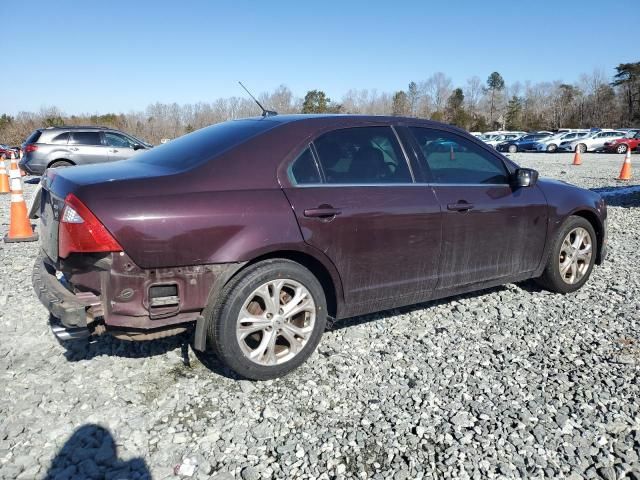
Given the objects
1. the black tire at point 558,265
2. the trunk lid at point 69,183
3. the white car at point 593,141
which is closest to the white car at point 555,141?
the white car at point 593,141

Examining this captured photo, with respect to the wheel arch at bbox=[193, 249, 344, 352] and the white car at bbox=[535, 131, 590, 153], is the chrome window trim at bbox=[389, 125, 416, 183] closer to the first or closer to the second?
the wheel arch at bbox=[193, 249, 344, 352]

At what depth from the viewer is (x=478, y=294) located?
4668 millimetres

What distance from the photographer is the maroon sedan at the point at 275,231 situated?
2.66 meters

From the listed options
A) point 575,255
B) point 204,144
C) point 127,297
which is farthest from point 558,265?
point 127,297

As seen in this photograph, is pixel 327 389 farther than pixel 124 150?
No

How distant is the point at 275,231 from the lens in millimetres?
2916

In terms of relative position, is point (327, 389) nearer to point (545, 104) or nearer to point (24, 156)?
point (24, 156)

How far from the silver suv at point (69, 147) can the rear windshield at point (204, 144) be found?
10.3 metres

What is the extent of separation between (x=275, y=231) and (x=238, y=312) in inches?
20.2

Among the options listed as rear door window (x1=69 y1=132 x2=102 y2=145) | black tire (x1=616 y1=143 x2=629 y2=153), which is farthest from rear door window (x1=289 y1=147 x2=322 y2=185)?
black tire (x1=616 y1=143 x2=629 y2=153)

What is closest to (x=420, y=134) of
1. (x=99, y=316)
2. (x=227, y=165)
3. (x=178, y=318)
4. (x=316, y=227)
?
(x=316, y=227)

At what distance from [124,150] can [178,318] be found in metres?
12.2

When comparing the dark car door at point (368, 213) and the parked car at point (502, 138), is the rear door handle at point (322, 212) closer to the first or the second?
the dark car door at point (368, 213)

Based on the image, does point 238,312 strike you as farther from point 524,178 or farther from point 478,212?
point 524,178
